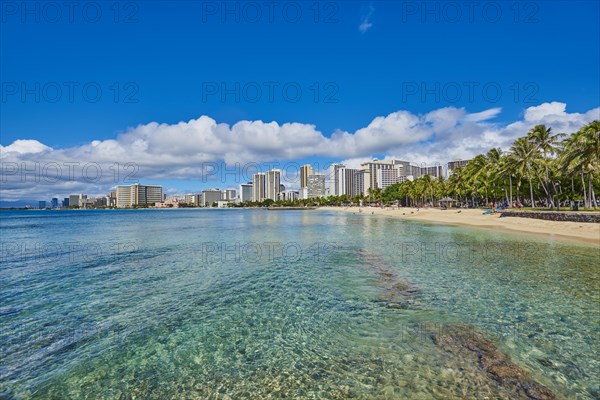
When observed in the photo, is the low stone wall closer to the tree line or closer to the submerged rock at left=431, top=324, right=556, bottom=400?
the tree line

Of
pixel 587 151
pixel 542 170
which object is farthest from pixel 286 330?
pixel 542 170

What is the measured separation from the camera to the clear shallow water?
5645 mm

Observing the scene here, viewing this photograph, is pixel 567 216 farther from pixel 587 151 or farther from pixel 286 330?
pixel 286 330

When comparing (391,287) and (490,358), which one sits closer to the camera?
(490,358)

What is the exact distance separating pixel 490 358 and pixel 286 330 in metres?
4.72

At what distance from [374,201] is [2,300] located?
18153 cm

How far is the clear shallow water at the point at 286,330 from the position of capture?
222 inches

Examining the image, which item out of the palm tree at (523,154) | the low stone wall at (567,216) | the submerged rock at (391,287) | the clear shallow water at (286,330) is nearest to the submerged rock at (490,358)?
the clear shallow water at (286,330)

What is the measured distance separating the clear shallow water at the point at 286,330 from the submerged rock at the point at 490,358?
21cm

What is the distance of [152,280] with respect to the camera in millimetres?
13797

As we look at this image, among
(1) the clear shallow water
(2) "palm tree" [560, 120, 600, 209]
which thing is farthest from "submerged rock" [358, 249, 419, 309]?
(2) "palm tree" [560, 120, 600, 209]

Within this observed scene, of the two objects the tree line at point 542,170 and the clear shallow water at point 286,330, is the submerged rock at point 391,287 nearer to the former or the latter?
the clear shallow water at point 286,330

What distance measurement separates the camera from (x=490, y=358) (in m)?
6.33

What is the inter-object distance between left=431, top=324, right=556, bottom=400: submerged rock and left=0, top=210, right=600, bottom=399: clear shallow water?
0.21m
